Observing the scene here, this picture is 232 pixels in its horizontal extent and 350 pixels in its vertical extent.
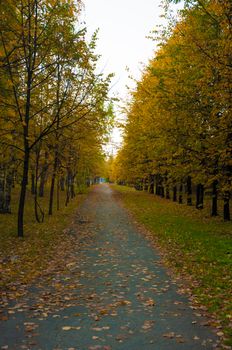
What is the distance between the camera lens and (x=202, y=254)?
11602 millimetres

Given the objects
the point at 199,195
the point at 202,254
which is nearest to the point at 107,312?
the point at 202,254

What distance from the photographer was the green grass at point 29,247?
386 inches

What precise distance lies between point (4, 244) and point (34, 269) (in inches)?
144

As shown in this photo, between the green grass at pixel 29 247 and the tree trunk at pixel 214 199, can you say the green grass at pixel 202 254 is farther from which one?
the green grass at pixel 29 247

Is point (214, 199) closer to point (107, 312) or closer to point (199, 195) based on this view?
point (199, 195)

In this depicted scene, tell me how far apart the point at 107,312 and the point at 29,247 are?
685 cm

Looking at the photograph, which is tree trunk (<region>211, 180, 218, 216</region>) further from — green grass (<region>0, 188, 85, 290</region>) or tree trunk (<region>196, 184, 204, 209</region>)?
green grass (<region>0, 188, 85, 290</region>)

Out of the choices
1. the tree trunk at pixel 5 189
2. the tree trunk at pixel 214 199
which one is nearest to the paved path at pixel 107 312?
the tree trunk at pixel 214 199

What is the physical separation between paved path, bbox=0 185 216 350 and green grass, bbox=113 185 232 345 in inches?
18.1

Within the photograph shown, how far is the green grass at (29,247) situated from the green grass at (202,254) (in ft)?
12.9

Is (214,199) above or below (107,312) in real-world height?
above

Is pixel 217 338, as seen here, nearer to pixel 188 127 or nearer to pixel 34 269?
pixel 34 269

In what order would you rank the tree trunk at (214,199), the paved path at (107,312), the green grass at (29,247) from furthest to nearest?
the tree trunk at (214,199) → the green grass at (29,247) → the paved path at (107,312)

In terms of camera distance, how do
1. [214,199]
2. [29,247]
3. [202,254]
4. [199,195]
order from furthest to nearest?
[199,195], [214,199], [29,247], [202,254]
